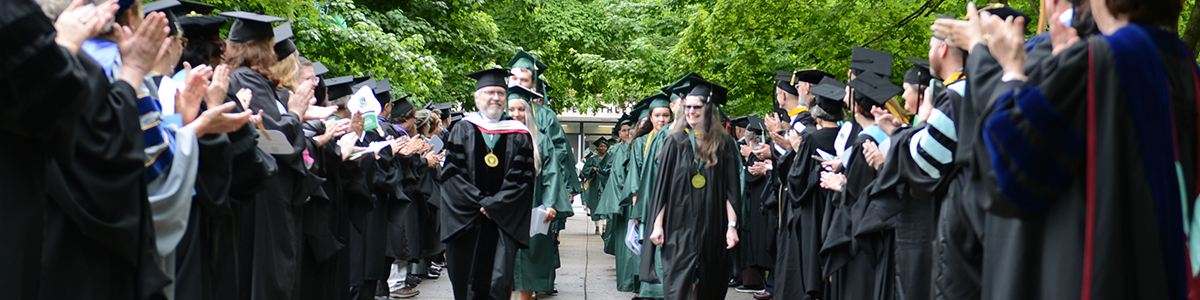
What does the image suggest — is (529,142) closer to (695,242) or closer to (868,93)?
(695,242)

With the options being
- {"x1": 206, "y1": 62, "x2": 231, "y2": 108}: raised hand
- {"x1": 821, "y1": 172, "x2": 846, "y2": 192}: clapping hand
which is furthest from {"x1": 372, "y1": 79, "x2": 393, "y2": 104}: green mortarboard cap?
{"x1": 206, "y1": 62, "x2": 231, "y2": 108}: raised hand

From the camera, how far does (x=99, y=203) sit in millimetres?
2848

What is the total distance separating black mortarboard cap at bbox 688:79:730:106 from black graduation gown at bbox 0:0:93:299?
20.6 feet

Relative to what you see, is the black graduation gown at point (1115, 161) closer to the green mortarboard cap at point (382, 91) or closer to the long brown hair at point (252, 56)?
the long brown hair at point (252, 56)

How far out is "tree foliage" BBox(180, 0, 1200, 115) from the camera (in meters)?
12.8

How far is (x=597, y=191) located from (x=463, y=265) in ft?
45.1

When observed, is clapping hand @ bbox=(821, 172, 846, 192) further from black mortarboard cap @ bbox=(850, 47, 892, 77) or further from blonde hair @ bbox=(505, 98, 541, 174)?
blonde hair @ bbox=(505, 98, 541, 174)

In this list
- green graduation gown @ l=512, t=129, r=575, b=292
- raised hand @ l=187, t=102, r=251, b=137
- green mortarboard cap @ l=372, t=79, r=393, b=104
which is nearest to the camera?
raised hand @ l=187, t=102, r=251, b=137

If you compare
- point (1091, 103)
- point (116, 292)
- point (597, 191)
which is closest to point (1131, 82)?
point (1091, 103)

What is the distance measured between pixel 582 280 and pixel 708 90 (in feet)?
14.3

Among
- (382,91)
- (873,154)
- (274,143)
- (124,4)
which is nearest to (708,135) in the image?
(873,154)

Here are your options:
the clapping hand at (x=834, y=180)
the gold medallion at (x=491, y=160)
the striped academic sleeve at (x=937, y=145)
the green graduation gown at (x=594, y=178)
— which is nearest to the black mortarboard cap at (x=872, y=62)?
the clapping hand at (x=834, y=180)

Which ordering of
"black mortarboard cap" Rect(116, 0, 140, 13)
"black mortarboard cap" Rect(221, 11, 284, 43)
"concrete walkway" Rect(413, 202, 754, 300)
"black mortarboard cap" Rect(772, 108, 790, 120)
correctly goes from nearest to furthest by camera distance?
"black mortarboard cap" Rect(116, 0, 140, 13) < "black mortarboard cap" Rect(221, 11, 284, 43) < "black mortarboard cap" Rect(772, 108, 790, 120) < "concrete walkway" Rect(413, 202, 754, 300)

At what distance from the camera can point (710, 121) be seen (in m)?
8.44
